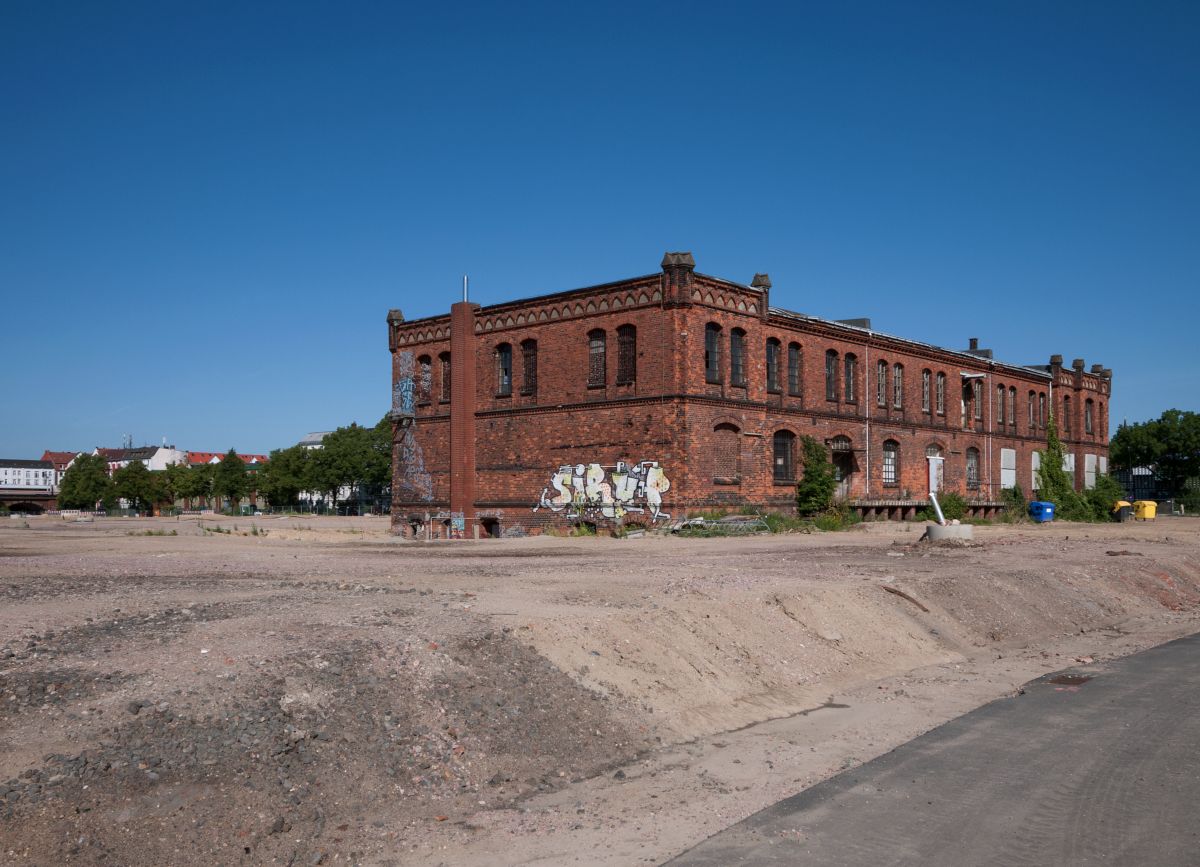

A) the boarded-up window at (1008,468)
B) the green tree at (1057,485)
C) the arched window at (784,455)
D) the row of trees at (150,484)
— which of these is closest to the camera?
the arched window at (784,455)

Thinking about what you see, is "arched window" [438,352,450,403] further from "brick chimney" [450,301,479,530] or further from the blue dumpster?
the blue dumpster

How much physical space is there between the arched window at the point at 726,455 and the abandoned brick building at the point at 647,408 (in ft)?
0.18

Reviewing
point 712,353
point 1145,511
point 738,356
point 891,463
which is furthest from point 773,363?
point 1145,511

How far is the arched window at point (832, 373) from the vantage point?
124ft

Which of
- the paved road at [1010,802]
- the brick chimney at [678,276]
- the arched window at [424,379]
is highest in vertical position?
the brick chimney at [678,276]

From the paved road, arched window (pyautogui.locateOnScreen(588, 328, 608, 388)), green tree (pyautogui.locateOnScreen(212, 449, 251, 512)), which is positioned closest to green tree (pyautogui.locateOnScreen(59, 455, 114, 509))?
green tree (pyautogui.locateOnScreen(212, 449, 251, 512))

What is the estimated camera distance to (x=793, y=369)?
35.9 metres

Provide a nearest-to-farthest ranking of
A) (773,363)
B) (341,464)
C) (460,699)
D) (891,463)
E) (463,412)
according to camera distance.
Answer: (460,699), (773,363), (463,412), (891,463), (341,464)

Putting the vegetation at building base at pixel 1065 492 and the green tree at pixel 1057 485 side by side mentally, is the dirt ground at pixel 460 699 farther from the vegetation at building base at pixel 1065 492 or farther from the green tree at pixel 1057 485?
the vegetation at building base at pixel 1065 492

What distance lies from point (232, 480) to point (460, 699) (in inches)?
3888

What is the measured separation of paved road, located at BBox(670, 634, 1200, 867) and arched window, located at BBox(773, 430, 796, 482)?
24.8m

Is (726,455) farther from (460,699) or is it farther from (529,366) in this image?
(460,699)

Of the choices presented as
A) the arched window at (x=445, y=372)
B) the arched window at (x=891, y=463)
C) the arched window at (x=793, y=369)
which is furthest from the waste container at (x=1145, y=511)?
the arched window at (x=445, y=372)

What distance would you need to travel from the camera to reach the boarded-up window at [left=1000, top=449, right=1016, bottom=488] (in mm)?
47938
